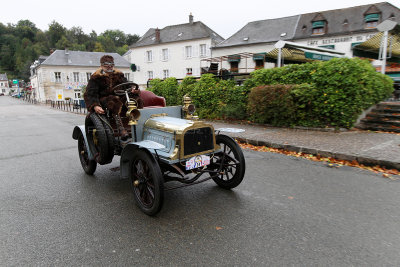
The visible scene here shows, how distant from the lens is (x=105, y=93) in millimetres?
4418

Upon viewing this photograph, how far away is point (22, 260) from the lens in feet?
7.52

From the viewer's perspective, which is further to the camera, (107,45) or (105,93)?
(107,45)

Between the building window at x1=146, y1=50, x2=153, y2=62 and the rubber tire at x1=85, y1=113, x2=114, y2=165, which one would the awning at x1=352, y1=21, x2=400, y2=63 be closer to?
the rubber tire at x1=85, y1=113, x2=114, y2=165

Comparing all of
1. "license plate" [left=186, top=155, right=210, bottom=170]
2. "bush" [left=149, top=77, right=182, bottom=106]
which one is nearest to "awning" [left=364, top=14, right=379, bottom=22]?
"bush" [left=149, top=77, right=182, bottom=106]

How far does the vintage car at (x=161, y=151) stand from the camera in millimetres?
3182

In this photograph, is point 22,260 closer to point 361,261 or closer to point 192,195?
point 192,195

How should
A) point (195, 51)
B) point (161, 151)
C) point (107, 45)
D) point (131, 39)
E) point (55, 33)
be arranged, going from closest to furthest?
point (161, 151), point (195, 51), point (107, 45), point (55, 33), point (131, 39)

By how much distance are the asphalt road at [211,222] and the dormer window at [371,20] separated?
2506cm

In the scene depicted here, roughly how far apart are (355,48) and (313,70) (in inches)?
284

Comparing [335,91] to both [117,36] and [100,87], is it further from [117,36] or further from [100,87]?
[117,36]

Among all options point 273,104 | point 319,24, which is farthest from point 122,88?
point 319,24

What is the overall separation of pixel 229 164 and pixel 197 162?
0.62m

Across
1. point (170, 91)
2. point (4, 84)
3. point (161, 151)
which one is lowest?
point (161, 151)

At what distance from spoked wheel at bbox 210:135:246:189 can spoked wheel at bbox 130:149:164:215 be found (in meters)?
0.97
